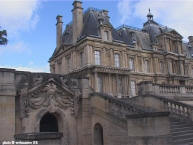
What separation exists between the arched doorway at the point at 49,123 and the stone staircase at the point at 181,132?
236 inches

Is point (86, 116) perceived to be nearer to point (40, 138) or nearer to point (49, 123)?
point (49, 123)

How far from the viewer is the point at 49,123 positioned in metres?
13.1

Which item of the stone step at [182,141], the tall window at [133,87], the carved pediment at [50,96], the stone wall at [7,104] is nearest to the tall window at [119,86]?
the tall window at [133,87]

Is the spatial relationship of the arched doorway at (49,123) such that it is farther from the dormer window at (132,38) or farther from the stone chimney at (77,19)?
the dormer window at (132,38)

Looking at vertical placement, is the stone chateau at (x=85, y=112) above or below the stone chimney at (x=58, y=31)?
below

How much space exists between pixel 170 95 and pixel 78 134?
689 centimetres

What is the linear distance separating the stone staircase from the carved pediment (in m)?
5.30

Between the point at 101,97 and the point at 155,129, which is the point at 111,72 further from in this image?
the point at 155,129

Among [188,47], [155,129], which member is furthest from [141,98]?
[188,47]

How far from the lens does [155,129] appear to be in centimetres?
798

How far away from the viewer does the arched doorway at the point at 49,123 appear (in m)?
12.9

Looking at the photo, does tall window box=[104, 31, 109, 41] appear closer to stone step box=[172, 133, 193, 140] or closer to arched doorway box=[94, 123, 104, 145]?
arched doorway box=[94, 123, 104, 145]

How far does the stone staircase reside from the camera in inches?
403

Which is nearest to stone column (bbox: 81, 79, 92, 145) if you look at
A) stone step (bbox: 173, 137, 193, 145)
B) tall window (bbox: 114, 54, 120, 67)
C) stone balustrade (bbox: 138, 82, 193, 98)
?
stone balustrade (bbox: 138, 82, 193, 98)
